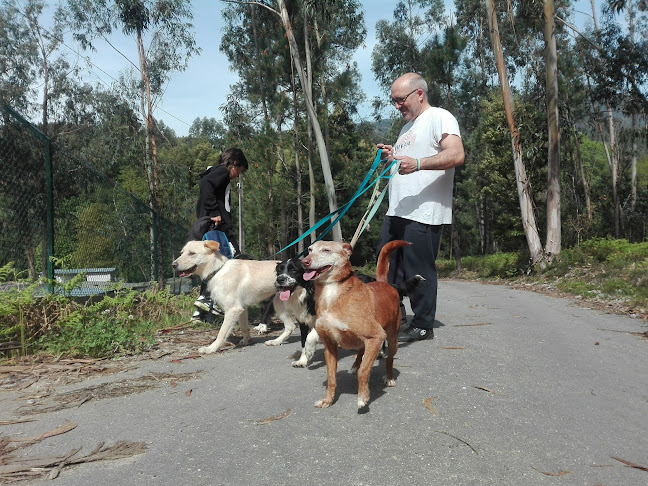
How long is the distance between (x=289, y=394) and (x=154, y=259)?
7.41 m

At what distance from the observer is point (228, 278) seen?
18.7 feet

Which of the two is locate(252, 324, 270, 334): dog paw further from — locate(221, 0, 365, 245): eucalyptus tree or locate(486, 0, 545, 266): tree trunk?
locate(221, 0, 365, 245): eucalyptus tree

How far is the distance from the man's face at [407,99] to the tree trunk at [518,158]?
1317 cm

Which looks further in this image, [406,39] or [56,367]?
[406,39]

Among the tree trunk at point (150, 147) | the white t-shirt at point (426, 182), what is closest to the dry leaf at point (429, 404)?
the white t-shirt at point (426, 182)

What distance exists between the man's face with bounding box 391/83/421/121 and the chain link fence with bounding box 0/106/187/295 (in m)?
4.21

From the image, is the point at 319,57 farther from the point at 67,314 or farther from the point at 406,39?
the point at 67,314

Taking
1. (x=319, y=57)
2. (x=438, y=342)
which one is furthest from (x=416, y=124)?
(x=319, y=57)

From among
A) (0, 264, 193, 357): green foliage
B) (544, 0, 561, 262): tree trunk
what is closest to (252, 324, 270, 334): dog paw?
(0, 264, 193, 357): green foliage

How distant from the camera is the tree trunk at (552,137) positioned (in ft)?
53.5

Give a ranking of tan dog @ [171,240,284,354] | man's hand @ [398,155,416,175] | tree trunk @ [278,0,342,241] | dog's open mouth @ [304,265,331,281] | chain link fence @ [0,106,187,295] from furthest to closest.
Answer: tree trunk @ [278,0,342,241]
chain link fence @ [0,106,187,295]
tan dog @ [171,240,284,354]
man's hand @ [398,155,416,175]
dog's open mouth @ [304,265,331,281]

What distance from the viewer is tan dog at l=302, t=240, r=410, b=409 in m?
3.27

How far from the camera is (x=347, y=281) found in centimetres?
346

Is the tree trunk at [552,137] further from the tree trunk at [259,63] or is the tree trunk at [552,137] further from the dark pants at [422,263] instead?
the tree trunk at [259,63]
